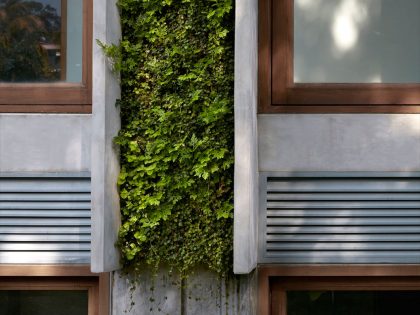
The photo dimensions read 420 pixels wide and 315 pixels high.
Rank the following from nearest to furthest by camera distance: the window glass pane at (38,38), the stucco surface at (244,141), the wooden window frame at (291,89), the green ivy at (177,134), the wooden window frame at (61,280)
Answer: the stucco surface at (244,141) → the green ivy at (177,134) → the wooden window frame at (61,280) → the wooden window frame at (291,89) → the window glass pane at (38,38)

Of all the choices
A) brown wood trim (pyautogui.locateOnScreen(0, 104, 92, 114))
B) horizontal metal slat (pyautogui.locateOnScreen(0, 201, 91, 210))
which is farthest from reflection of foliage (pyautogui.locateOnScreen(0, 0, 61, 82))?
horizontal metal slat (pyautogui.locateOnScreen(0, 201, 91, 210))

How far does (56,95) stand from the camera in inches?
190

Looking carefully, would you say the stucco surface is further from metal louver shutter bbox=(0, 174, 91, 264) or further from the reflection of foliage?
the reflection of foliage

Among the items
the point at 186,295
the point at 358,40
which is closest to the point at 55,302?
the point at 186,295

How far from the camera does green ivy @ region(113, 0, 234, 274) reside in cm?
449

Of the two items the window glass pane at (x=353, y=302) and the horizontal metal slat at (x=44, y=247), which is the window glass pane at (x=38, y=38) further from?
the window glass pane at (x=353, y=302)

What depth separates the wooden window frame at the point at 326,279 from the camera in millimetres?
4684

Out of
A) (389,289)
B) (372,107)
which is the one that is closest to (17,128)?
(372,107)

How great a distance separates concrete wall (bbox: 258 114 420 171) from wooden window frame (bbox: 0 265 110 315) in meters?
1.46

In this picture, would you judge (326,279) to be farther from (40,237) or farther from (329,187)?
(40,237)

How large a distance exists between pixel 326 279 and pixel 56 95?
7.93 feet

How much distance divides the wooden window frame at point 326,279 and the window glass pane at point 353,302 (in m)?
0.05

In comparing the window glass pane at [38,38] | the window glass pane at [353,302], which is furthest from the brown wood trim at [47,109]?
the window glass pane at [353,302]

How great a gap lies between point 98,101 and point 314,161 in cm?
160
